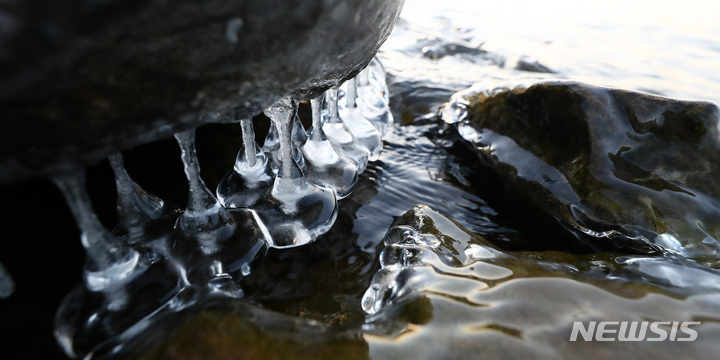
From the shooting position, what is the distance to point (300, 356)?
1.10 metres

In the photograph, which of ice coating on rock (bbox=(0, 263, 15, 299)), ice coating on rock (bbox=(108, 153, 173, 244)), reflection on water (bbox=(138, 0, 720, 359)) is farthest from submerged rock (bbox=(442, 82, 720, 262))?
ice coating on rock (bbox=(0, 263, 15, 299))

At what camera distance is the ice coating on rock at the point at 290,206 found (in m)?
1.81

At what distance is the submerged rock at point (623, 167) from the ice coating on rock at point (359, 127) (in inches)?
32.0

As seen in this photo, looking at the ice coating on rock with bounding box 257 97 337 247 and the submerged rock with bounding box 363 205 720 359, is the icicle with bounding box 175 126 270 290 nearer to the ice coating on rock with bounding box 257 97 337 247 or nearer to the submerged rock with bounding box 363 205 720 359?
the ice coating on rock with bounding box 257 97 337 247

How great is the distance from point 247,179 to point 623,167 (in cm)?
188

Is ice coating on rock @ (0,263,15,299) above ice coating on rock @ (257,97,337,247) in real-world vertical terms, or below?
above

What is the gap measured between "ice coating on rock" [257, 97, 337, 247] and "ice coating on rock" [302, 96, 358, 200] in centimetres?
34

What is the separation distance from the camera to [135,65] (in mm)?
814

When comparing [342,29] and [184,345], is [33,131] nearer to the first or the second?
[184,345]

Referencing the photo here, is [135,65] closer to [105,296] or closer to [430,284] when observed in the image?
[105,296]

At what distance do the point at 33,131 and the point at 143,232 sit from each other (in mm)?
731

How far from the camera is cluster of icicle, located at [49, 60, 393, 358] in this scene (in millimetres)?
1191

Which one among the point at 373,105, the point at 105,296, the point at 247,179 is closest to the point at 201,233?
the point at 105,296

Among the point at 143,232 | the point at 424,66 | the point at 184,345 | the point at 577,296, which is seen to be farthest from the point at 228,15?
the point at 424,66
